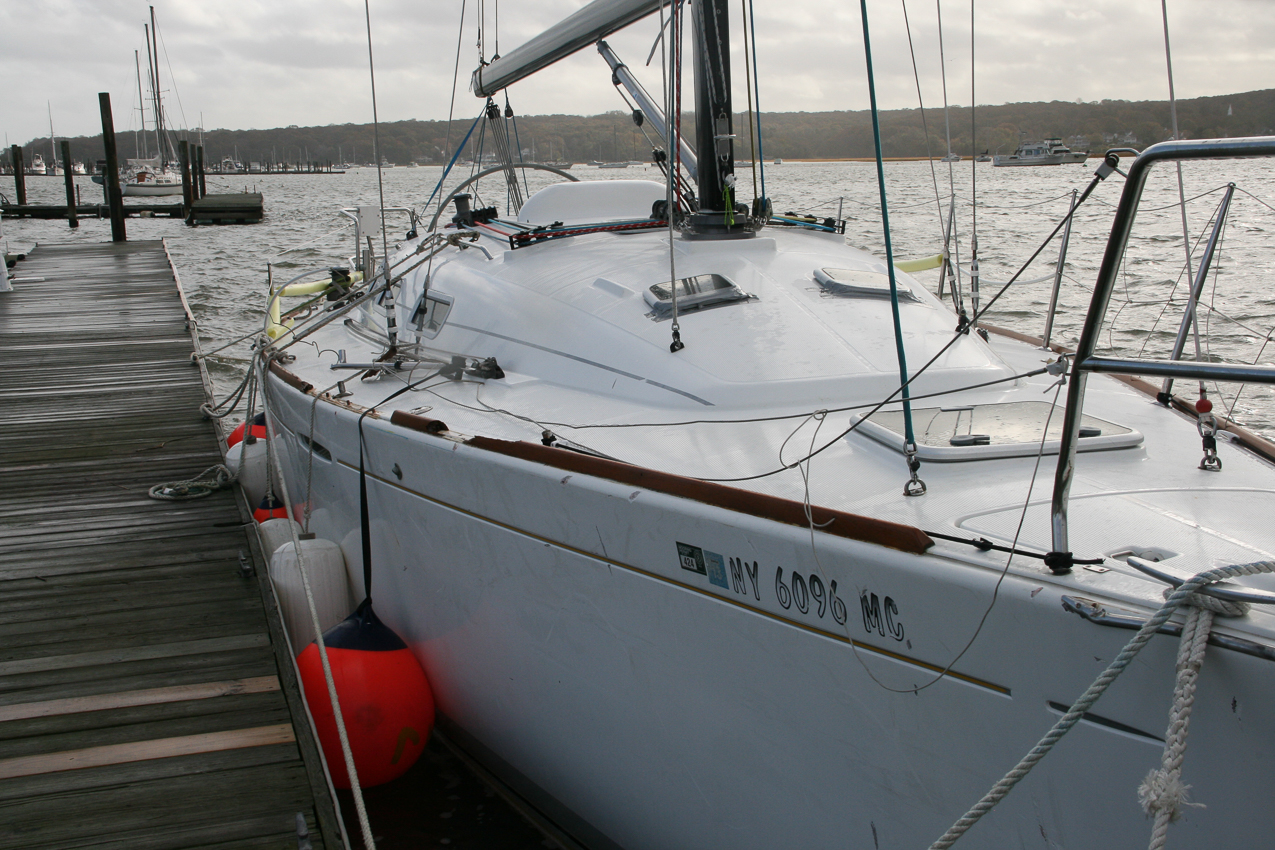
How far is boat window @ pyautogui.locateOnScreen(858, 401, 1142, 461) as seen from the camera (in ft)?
8.45

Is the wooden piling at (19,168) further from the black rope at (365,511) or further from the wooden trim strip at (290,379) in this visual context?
the black rope at (365,511)

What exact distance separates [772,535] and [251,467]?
454 cm

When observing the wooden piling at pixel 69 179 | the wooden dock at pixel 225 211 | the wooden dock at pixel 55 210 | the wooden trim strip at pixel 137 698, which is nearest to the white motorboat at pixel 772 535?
the wooden trim strip at pixel 137 698

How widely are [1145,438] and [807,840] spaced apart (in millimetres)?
1579

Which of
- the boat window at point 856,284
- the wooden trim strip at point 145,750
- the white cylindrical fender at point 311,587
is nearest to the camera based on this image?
the wooden trim strip at point 145,750

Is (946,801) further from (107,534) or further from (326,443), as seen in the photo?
(107,534)

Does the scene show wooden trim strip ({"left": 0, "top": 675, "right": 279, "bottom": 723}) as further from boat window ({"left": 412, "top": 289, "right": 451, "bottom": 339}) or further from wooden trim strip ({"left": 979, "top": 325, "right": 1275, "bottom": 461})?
wooden trim strip ({"left": 979, "top": 325, "right": 1275, "bottom": 461})

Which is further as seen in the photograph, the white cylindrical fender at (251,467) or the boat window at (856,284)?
the white cylindrical fender at (251,467)

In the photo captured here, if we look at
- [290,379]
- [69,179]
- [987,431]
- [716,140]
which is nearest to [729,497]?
[987,431]

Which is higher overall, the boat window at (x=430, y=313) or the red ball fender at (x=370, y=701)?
the boat window at (x=430, y=313)

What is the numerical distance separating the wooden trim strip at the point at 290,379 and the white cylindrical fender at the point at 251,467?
0.78 metres

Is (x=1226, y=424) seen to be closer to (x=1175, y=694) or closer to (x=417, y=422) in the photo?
(x=1175, y=694)

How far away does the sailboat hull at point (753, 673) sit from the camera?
1.76m

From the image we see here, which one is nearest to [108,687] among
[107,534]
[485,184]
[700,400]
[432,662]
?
[432,662]
